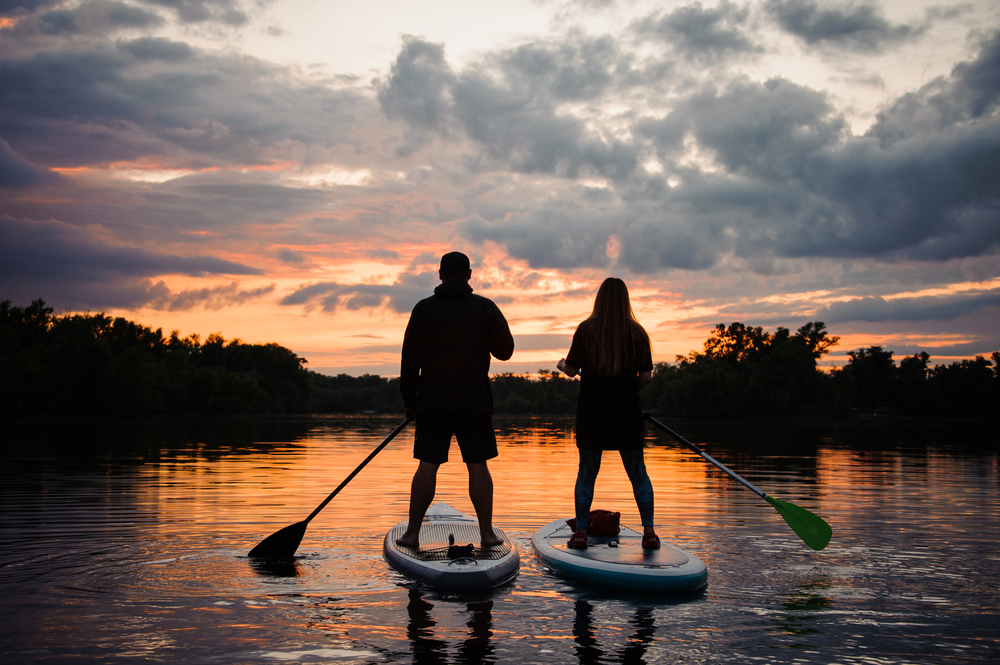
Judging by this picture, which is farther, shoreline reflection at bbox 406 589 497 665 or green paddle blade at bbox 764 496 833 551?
green paddle blade at bbox 764 496 833 551

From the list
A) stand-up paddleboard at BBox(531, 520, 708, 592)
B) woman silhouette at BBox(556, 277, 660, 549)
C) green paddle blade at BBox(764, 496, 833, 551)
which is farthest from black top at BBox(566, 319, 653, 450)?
green paddle blade at BBox(764, 496, 833, 551)

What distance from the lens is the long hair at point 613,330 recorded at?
591 cm

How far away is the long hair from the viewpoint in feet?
19.4

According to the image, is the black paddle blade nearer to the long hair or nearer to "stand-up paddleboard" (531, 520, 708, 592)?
"stand-up paddleboard" (531, 520, 708, 592)

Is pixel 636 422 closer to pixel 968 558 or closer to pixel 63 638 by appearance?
pixel 968 558

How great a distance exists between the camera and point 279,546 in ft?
20.0

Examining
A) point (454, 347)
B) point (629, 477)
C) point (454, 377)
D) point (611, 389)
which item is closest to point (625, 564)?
point (629, 477)

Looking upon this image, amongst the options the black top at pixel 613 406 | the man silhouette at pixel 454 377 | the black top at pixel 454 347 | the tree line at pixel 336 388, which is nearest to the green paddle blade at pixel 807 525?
the black top at pixel 613 406

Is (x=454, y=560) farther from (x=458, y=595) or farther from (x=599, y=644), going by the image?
(x=599, y=644)

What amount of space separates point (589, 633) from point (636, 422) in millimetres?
2171

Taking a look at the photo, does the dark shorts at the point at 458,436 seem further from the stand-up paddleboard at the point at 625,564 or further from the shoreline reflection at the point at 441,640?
the shoreline reflection at the point at 441,640

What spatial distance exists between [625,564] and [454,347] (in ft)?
6.81

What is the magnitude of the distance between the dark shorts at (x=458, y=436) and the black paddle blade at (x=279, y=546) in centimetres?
130

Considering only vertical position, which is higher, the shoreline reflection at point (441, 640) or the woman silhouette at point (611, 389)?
the woman silhouette at point (611, 389)
